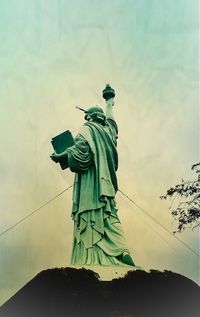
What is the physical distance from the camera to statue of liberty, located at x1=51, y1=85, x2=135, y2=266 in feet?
32.5

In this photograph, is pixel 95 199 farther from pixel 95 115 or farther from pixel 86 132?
pixel 95 115

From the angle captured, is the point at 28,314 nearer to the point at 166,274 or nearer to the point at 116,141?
the point at 166,274

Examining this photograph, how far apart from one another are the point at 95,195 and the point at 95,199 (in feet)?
0.35

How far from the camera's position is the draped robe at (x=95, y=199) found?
9.94 m

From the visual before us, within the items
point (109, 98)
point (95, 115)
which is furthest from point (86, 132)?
point (109, 98)

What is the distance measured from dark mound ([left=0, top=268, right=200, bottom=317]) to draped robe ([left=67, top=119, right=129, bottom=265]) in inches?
23.6

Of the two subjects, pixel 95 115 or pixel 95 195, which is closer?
pixel 95 195

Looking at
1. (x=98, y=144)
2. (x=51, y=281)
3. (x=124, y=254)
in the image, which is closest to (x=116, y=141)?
(x=98, y=144)

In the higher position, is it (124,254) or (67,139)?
(67,139)

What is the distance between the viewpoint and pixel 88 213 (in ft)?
33.7

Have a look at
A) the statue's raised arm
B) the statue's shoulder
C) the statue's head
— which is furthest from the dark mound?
the statue's raised arm

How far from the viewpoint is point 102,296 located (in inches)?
355

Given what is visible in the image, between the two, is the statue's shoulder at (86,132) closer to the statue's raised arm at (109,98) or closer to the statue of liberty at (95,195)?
the statue of liberty at (95,195)

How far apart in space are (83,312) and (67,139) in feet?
13.5
